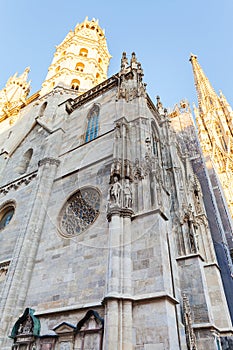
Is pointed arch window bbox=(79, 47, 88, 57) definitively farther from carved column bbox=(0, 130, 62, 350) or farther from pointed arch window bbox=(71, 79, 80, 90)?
carved column bbox=(0, 130, 62, 350)

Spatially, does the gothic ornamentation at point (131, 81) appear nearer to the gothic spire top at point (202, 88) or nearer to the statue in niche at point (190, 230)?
the statue in niche at point (190, 230)

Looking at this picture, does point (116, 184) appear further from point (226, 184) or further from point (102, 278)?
point (226, 184)

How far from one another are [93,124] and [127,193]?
6.33m

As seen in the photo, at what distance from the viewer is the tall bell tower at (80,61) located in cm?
2038

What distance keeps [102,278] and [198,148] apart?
13.9 metres

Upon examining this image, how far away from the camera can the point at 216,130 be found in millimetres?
30547

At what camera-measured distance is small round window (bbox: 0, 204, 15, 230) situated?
12.1 m

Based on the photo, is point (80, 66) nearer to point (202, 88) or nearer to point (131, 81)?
point (131, 81)

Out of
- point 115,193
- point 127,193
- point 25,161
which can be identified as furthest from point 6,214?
point 127,193

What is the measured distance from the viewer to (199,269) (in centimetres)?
795

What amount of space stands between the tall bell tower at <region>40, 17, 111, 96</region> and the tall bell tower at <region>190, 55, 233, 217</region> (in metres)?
11.5

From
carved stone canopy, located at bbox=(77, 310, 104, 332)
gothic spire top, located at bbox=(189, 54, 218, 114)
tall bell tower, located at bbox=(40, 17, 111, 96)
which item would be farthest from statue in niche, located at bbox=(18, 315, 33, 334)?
gothic spire top, located at bbox=(189, 54, 218, 114)

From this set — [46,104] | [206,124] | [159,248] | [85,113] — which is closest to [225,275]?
[159,248]

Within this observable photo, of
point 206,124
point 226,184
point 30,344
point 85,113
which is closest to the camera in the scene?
point 30,344
